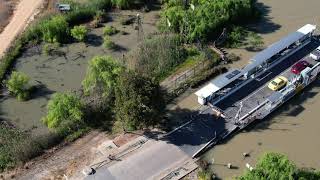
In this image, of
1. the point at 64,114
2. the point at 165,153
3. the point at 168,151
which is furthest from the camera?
the point at 64,114

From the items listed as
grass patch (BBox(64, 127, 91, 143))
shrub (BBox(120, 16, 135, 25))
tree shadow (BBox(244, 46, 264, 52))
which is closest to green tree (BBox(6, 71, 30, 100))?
grass patch (BBox(64, 127, 91, 143))

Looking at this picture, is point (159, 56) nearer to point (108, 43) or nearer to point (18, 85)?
point (108, 43)

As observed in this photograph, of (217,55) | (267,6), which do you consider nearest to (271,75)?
(217,55)

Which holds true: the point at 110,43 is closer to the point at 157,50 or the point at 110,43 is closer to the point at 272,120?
the point at 157,50

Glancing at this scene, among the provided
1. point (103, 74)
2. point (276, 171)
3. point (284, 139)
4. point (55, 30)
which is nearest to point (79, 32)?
point (55, 30)

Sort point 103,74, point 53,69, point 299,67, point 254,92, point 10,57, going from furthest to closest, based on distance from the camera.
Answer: point 10,57
point 53,69
point 299,67
point 254,92
point 103,74

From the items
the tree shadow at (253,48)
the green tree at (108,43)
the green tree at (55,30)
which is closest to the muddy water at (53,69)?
the green tree at (108,43)
